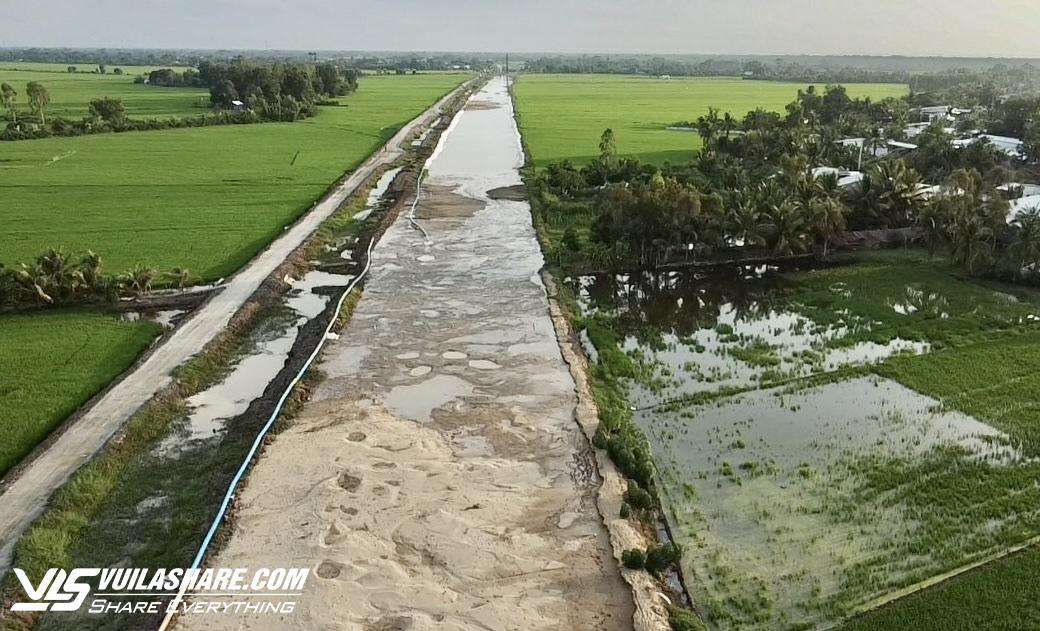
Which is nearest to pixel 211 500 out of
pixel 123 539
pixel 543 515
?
pixel 123 539

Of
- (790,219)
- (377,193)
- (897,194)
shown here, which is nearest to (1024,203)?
(897,194)

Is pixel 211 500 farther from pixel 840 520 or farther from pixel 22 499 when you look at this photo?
pixel 840 520

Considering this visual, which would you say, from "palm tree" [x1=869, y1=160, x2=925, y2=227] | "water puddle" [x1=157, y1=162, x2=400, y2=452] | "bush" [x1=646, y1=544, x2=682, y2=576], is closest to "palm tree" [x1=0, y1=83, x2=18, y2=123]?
"water puddle" [x1=157, y1=162, x2=400, y2=452]

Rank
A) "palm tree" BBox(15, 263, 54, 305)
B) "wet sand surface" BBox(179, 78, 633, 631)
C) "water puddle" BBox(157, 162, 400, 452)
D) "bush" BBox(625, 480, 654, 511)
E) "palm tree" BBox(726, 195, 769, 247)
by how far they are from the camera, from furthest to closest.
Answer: "palm tree" BBox(726, 195, 769, 247) → "palm tree" BBox(15, 263, 54, 305) → "water puddle" BBox(157, 162, 400, 452) → "bush" BBox(625, 480, 654, 511) → "wet sand surface" BBox(179, 78, 633, 631)

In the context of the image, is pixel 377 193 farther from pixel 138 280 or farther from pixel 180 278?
pixel 138 280

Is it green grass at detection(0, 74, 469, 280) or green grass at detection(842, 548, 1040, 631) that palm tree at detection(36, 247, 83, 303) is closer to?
green grass at detection(0, 74, 469, 280)

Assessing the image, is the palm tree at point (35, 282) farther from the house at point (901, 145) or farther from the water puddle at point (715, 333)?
the house at point (901, 145)
